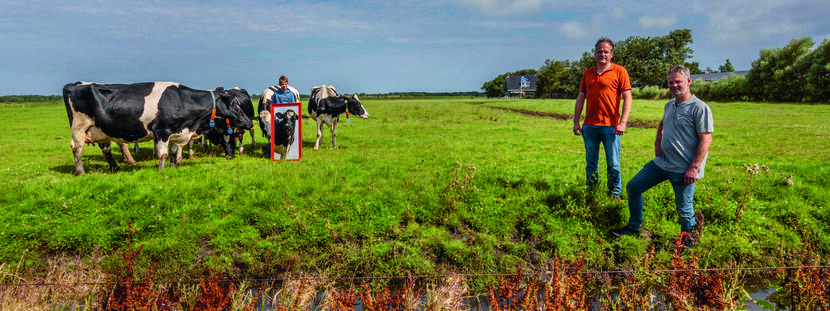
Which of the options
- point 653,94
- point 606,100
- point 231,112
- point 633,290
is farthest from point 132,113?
point 653,94

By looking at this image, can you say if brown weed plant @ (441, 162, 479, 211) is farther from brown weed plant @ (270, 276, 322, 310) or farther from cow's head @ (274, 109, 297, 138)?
cow's head @ (274, 109, 297, 138)

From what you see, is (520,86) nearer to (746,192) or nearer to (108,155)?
(746,192)

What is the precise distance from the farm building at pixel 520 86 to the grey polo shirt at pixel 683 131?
125997mm

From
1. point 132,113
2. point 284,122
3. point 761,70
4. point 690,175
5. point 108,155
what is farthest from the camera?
point 761,70

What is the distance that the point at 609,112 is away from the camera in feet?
20.9

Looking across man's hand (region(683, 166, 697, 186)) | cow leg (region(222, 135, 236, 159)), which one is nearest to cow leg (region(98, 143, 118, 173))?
cow leg (region(222, 135, 236, 159))

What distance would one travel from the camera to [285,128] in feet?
38.3

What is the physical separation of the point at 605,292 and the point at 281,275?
455 cm

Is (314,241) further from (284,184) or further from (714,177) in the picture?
(714,177)

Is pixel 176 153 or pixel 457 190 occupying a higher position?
pixel 176 153

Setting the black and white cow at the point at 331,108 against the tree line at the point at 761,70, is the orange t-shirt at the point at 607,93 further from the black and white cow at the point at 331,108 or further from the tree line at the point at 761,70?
the tree line at the point at 761,70

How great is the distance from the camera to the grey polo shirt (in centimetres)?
479

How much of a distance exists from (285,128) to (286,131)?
10 centimetres

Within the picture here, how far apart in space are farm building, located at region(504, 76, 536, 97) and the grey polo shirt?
126 m
